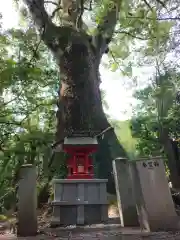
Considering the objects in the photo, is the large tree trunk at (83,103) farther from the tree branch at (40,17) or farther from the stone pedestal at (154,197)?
the stone pedestal at (154,197)

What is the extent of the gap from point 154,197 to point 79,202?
2133mm

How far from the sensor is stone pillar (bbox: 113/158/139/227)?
4.64 meters

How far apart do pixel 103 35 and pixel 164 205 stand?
6.91 meters

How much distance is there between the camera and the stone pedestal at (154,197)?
3.93 m

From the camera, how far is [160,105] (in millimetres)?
11000

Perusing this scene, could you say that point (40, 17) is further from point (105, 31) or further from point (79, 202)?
point (79, 202)

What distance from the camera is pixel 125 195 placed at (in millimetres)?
4781

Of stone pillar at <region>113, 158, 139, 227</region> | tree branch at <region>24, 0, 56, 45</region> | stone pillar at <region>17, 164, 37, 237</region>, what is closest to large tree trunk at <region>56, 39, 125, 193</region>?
tree branch at <region>24, 0, 56, 45</region>

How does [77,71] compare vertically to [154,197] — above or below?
above

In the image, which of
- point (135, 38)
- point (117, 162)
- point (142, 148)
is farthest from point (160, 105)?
point (117, 162)

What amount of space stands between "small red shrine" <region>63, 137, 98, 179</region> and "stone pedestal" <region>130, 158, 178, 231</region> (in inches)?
84.1

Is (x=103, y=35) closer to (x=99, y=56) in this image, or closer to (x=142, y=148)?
(x=99, y=56)

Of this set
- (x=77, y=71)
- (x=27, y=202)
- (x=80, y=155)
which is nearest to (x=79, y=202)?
(x=80, y=155)

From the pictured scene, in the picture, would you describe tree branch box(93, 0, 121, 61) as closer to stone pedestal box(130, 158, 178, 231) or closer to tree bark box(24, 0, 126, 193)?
tree bark box(24, 0, 126, 193)
